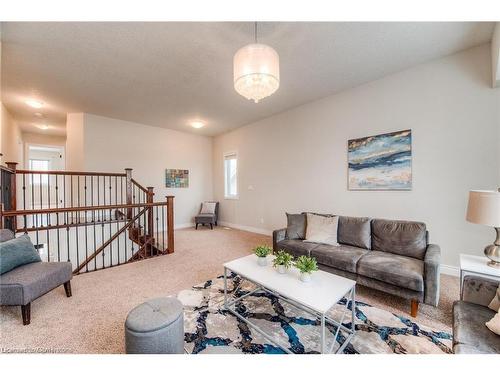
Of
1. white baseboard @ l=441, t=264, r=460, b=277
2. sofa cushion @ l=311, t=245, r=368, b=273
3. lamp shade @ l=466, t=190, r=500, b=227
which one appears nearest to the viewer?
lamp shade @ l=466, t=190, r=500, b=227

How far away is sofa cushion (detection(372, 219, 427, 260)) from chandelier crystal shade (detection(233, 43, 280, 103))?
90.3 inches

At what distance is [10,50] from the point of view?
101 inches

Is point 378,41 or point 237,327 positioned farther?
point 378,41

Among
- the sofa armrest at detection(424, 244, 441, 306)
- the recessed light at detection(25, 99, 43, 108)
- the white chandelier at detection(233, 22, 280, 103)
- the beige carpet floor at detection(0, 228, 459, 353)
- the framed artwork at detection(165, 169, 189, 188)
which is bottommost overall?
the beige carpet floor at detection(0, 228, 459, 353)

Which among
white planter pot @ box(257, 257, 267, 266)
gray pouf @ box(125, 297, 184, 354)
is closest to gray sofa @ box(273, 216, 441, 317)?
white planter pot @ box(257, 257, 267, 266)

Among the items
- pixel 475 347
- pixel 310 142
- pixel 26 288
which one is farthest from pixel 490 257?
pixel 26 288

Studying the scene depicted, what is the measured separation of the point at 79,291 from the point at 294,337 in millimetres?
2493

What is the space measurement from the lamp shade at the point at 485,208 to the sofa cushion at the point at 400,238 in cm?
71

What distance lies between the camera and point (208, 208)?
6.41 meters

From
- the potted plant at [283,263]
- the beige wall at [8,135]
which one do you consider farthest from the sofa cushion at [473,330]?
the beige wall at [8,135]

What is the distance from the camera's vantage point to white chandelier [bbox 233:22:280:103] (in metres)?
1.91

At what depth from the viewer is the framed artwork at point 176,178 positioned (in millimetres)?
6098

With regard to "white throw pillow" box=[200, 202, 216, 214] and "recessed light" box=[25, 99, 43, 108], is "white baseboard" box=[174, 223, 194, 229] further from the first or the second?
"recessed light" box=[25, 99, 43, 108]
